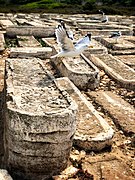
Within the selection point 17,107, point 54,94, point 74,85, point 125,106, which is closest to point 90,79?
point 74,85

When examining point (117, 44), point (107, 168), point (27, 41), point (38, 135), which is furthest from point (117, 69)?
point (38, 135)

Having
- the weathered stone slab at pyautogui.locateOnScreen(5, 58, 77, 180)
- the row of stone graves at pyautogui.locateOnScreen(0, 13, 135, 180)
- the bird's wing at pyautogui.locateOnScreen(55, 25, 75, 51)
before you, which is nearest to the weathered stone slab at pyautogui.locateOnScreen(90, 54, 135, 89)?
the row of stone graves at pyautogui.locateOnScreen(0, 13, 135, 180)

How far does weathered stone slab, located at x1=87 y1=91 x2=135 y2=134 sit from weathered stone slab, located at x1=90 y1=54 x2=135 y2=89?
0.53 metres

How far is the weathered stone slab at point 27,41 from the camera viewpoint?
39.8ft

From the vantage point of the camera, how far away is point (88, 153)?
5250mm

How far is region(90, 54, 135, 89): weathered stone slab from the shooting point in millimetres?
8148

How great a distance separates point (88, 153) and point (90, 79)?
2823mm

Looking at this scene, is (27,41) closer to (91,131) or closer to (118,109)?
(118,109)

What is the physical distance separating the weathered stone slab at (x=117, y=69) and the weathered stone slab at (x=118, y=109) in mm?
535

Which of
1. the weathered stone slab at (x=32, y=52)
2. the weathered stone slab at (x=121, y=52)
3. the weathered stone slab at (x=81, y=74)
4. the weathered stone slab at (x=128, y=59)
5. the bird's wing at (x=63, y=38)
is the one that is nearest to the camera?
the bird's wing at (x=63, y=38)

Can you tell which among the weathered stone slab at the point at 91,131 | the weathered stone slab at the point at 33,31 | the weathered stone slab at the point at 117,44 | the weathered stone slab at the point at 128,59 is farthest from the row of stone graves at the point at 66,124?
the weathered stone slab at the point at 33,31

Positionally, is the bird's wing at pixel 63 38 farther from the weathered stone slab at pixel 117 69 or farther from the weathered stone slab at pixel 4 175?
the weathered stone slab at pixel 4 175

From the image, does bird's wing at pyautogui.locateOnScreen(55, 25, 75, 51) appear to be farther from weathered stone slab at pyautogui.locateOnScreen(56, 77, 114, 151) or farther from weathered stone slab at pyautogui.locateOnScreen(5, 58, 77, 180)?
weathered stone slab at pyautogui.locateOnScreen(5, 58, 77, 180)

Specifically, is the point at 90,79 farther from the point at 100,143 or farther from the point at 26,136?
the point at 26,136
